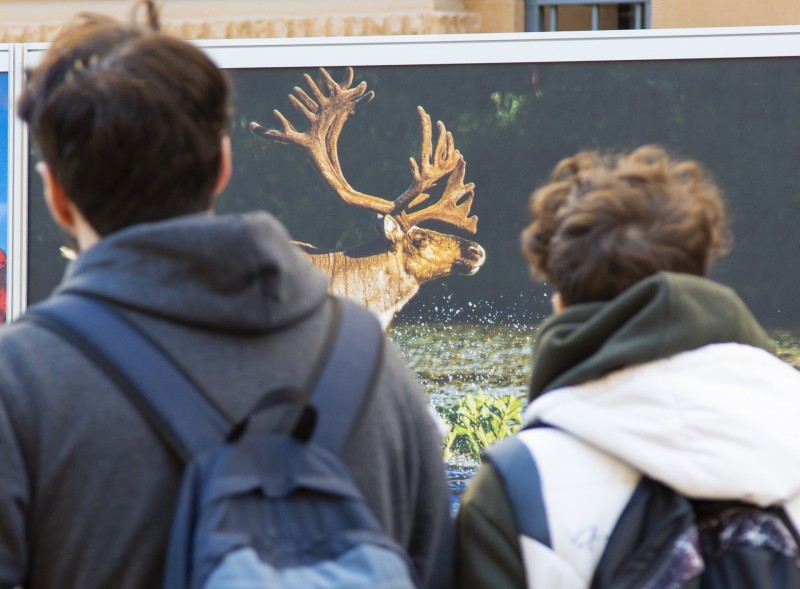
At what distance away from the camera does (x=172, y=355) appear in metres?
1.26

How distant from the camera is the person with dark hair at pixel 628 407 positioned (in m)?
1.53

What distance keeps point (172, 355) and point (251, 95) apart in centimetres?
278

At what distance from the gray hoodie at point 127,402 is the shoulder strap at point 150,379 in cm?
1

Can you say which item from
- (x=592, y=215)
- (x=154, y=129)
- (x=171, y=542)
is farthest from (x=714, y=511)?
(x=154, y=129)

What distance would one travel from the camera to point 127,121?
51.0 inches

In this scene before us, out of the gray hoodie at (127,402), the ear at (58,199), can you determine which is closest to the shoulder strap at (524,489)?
the gray hoodie at (127,402)

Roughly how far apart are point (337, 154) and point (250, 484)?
108 inches

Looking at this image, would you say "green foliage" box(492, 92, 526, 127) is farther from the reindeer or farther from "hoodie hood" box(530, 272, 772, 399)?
"hoodie hood" box(530, 272, 772, 399)

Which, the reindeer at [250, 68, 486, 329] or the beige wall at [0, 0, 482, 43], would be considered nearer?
the reindeer at [250, 68, 486, 329]

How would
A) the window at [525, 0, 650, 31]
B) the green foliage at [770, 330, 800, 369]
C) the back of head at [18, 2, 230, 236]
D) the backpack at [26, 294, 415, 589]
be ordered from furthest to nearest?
the window at [525, 0, 650, 31] → the green foliage at [770, 330, 800, 369] → the back of head at [18, 2, 230, 236] → the backpack at [26, 294, 415, 589]

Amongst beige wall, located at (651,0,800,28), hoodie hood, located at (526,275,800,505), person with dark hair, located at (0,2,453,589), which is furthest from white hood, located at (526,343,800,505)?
beige wall, located at (651,0,800,28)

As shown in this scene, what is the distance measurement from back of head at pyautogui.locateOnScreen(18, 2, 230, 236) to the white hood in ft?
1.91

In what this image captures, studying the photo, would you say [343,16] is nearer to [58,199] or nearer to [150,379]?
[58,199]

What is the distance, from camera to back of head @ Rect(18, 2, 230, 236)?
4.26 ft
